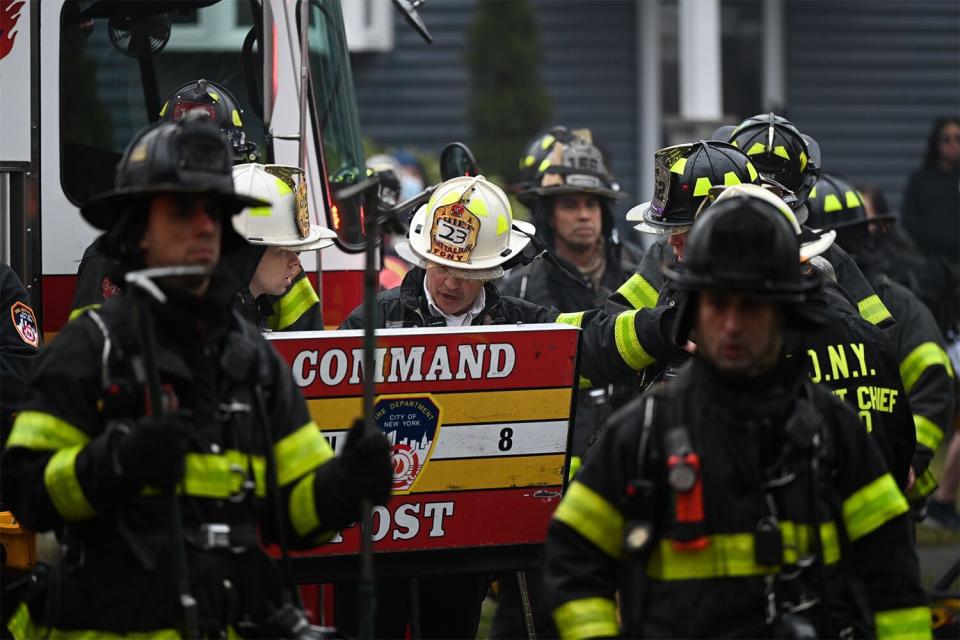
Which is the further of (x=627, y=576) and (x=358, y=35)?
(x=358, y=35)

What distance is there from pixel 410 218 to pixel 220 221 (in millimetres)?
2525

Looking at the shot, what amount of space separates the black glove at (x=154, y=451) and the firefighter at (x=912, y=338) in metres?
4.32

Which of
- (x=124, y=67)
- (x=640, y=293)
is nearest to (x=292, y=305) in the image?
(x=640, y=293)

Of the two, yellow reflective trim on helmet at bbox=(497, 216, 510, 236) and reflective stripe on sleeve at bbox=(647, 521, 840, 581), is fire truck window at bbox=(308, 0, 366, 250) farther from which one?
reflective stripe on sleeve at bbox=(647, 521, 840, 581)

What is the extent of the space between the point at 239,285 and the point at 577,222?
9.06ft

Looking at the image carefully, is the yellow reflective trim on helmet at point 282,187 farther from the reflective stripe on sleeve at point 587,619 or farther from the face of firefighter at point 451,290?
the reflective stripe on sleeve at point 587,619

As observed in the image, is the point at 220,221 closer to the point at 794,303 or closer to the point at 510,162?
the point at 794,303

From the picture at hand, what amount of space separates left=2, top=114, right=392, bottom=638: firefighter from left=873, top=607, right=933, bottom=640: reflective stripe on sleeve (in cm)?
114

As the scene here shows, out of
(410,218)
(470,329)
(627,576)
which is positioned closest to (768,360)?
(627,576)

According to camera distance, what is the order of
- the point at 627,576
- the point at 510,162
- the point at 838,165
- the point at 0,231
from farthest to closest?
the point at 838,165 → the point at 510,162 → the point at 0,231 → the point at 627,576

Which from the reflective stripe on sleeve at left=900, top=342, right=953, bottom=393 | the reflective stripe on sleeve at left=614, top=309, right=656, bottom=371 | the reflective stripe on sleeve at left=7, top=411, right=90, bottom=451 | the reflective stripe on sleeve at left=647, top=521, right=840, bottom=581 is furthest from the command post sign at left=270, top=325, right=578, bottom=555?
the reflective stripe on sleeve at left=900, top=342, right=953, bottom=393

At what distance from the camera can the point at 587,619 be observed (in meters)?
3.54

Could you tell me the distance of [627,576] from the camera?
12.0ft

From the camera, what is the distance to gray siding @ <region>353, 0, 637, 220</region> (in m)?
18.3
